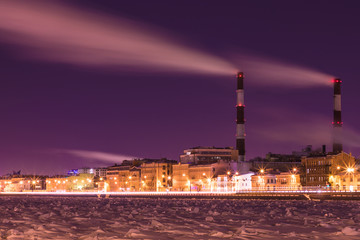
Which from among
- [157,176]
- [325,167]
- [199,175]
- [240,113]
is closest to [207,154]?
[157,176]

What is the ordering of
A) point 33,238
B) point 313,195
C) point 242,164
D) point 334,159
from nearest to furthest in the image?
point 33,238 → point 313,195 → point 334,159 → point 242,164

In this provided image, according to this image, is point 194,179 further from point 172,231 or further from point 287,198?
point 172,231

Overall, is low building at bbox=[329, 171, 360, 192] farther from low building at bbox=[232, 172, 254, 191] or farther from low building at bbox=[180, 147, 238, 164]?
low building at bbox=[180, 147, 238, 164]

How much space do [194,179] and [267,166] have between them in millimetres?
21263

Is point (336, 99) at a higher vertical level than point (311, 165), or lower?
higher

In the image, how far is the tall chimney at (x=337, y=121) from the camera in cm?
12619

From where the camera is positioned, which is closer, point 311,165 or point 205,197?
point 205,197

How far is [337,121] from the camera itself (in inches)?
4961

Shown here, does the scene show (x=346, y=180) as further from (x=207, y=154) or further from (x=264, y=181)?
(x=207, y=154)

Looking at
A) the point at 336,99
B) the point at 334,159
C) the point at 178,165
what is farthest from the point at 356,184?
the point at 178,165

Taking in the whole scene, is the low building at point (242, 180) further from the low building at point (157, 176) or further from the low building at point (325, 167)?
the low building at point (157, 176)

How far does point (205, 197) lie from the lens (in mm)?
124000

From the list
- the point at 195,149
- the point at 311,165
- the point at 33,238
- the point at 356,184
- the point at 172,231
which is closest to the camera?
the point at 33,238

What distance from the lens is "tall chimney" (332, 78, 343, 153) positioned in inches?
4968
